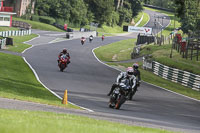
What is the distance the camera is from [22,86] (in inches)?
996

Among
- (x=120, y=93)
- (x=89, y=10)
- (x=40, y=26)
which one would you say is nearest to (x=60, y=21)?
(x=40, y=26)

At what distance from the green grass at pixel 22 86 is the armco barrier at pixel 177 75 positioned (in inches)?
429

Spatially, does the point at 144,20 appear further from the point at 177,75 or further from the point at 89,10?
the point at 177,75

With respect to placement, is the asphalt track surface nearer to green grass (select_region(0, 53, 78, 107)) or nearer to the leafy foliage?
green grass (select_region(0, 53, 78, 107))

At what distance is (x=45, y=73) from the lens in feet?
108

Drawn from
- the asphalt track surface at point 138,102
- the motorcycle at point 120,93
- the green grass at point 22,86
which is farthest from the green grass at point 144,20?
the motorcycle at point 120,93

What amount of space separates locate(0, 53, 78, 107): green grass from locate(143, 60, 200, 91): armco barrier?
10.9 metres

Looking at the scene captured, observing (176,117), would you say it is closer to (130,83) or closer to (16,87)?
(130,83)

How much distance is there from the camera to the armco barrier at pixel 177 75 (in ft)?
116

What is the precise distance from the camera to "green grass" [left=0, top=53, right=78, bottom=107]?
20016mm

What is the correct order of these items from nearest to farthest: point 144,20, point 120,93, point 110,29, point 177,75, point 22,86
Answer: point 120,93, point 22,86, point 177,75, point 110,29, point 144,20

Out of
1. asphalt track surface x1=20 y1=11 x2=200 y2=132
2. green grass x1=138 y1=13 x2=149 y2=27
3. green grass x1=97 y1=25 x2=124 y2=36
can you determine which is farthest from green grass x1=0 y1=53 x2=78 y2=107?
green grass x1=138 y1=13 x2=149 y2=27

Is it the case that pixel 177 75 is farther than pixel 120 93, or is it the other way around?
pixel 177 75

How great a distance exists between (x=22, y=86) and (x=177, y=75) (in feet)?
54.4
